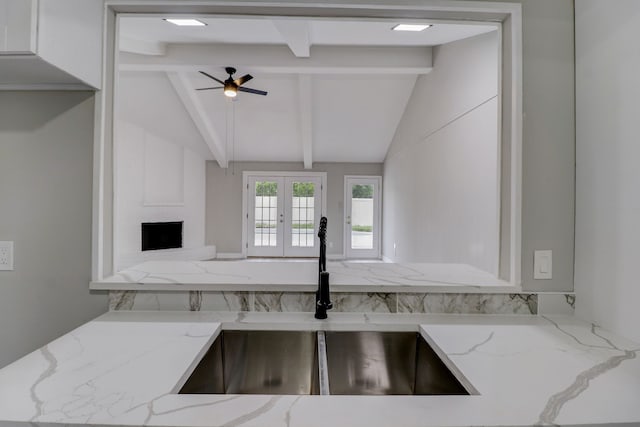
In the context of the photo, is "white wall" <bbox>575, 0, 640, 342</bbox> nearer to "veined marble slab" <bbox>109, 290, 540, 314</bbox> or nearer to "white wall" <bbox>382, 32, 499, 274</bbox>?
"veined marble slab" <bbox>109, 290, 540, 314</bbox>

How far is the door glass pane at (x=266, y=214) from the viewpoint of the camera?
764cm

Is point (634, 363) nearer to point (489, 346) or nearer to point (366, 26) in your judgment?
point (489, 346)

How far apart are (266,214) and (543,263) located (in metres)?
6.76

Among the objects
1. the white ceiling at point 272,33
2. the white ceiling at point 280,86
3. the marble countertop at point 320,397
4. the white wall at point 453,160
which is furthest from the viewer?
the white ceiling at point 280,86

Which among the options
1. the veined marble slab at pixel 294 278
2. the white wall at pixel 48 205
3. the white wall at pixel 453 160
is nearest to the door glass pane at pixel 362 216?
the white wall at pixel 453 160

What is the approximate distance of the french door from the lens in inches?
300

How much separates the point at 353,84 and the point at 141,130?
353 centimetres

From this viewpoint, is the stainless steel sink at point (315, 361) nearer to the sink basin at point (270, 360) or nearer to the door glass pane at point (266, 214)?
the sink basin at point (270, 360)

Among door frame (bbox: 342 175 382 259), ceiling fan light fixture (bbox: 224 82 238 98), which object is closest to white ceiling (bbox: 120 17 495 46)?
ceiling fan light fixture (bbox: 224 82 238 98)

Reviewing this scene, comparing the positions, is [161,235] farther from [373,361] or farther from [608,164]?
[608,164]

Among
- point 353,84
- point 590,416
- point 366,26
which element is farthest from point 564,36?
point 353,84

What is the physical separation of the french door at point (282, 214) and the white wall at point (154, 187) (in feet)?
3.72

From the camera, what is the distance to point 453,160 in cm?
335

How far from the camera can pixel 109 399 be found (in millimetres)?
691
